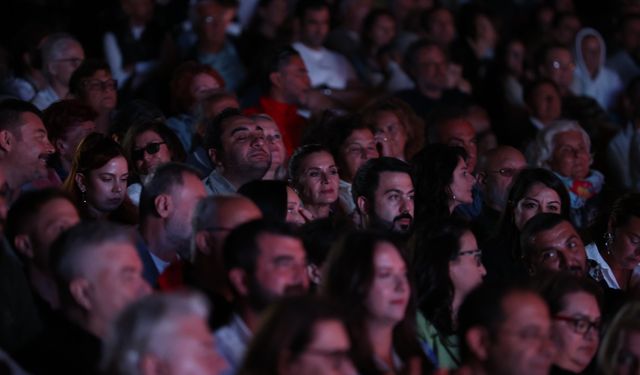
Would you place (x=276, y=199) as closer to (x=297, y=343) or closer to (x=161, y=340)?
(x=297, y=343)

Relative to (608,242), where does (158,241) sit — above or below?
below

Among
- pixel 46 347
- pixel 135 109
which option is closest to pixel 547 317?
pixel 46 347

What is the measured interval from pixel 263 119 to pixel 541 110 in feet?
9.88

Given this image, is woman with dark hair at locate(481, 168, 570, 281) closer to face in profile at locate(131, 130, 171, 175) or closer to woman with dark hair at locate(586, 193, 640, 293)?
woman with dark hair at locate(586, 193, 640, 293)

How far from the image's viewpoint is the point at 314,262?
17.2 feet

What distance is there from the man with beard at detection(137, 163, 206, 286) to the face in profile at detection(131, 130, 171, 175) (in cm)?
109

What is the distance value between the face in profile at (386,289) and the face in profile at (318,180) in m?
2.04

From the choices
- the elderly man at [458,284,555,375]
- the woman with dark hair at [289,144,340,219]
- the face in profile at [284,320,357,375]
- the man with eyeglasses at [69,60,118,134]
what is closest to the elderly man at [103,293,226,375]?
the face in profile at [284,320,357,375]

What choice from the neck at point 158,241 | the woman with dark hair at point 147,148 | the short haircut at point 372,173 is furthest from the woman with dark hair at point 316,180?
the neck at point 158,241

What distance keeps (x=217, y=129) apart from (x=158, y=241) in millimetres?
1449

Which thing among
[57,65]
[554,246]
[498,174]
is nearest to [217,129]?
[57,65]

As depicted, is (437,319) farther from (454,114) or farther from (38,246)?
(454,114)

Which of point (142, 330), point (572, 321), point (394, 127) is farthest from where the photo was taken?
point (394, 127)

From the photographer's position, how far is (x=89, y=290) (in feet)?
14.5
